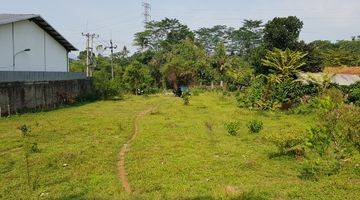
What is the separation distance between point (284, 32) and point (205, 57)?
1877 cm

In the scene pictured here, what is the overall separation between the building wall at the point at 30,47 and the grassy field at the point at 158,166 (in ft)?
42.8

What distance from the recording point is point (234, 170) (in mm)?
10828

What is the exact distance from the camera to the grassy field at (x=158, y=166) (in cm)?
889

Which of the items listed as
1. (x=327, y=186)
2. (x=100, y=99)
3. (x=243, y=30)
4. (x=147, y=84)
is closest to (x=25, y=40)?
(x=100, y=99)

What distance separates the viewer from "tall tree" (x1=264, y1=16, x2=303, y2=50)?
36.8 m

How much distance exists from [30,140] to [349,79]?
75.9 ft

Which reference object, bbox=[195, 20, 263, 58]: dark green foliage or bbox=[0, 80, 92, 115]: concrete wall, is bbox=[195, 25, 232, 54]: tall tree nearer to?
bbox=[195, 20, 263, 58]: dark green foliage

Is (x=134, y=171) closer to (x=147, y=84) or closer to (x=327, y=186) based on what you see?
(x=327, y=186)

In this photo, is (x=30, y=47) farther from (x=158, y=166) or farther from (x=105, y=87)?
(x=158, y=166)

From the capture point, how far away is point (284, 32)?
120ft

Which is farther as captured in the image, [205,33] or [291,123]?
[205,33]

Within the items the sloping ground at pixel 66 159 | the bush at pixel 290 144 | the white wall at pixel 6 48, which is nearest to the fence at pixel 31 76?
the sloping ground at pixel 66 159

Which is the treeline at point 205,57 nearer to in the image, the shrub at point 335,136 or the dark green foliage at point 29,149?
the dark green foliage at point 29,149

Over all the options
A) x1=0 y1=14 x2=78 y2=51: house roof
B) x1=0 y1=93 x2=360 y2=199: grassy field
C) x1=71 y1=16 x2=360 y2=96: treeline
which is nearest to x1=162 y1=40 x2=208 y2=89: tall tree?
x1=71 y1=16 x2=360 y2=96: treeline
